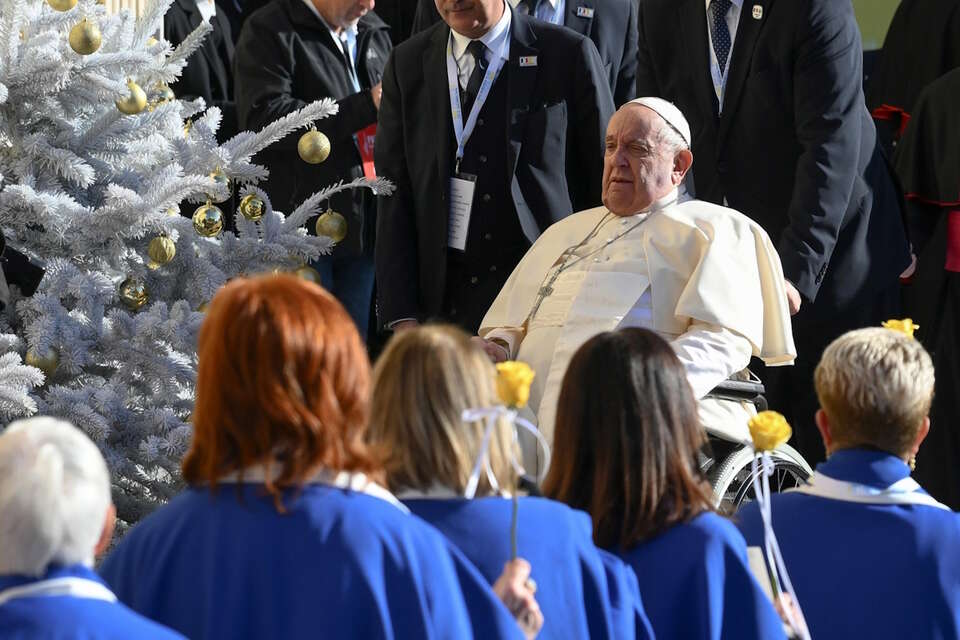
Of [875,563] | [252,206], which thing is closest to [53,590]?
[875,563]

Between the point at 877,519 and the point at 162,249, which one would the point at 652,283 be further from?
the point at 877,519

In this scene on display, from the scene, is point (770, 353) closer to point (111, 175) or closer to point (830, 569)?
point (830, 569)

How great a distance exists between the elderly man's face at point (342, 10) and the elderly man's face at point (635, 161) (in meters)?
1.87

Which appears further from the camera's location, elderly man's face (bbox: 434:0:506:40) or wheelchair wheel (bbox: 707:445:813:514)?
elderly man's face (bbox: 434:0:506:40)

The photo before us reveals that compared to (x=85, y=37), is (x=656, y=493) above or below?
below

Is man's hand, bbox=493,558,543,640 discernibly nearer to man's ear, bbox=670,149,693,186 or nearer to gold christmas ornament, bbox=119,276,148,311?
gold christmas ornament, bbox=119,276,148,311

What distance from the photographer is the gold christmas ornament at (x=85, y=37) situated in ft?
14.5

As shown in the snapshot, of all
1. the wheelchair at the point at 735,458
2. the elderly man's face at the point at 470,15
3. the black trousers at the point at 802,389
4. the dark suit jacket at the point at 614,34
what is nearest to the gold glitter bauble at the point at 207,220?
the elderly man's face at the point at 470,15

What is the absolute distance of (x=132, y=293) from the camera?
4594mm

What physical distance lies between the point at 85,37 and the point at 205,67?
9.11ft

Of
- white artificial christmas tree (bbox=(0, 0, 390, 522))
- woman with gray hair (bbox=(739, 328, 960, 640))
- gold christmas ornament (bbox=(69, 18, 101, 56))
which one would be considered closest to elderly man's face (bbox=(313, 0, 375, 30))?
white artificial christmas tree (bbox=(0, 0, 390, 522))

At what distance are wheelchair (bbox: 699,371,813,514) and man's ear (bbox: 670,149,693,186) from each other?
62 cm

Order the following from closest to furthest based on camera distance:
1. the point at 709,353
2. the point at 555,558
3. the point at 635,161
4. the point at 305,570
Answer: the point at 305,570 → the point at 555,558 → the point at 709,353 → the point at 635,161

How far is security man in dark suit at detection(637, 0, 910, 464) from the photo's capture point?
5465mm
